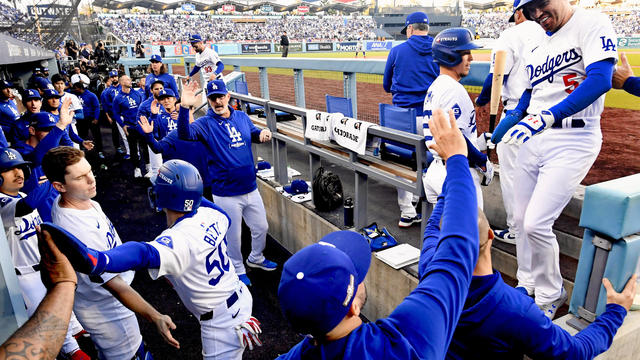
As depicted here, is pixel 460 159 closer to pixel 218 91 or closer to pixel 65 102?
pixel 218 91

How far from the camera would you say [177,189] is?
2408mm

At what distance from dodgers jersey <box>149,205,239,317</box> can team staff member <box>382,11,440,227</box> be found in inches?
88.9

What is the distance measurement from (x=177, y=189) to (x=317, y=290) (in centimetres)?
167

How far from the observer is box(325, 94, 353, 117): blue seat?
4.96m

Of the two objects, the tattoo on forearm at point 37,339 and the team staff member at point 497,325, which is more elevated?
the tattoo on forearm at point 37,339

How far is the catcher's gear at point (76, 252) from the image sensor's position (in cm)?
131

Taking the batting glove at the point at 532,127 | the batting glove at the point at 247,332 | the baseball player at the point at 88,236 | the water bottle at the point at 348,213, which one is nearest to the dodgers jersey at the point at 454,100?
the batting glove at the point at 532,127

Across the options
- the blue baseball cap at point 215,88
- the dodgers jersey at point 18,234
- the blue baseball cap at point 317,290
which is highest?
the blue baseball cap at point 215,88

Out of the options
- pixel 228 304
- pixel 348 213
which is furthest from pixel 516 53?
pixel 228 304

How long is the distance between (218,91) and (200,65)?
4960 mm

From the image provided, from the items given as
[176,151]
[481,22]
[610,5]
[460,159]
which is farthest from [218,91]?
[481,22]

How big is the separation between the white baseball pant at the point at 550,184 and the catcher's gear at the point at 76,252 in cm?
250

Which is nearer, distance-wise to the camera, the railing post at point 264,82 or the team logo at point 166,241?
the team logo at point 166,241

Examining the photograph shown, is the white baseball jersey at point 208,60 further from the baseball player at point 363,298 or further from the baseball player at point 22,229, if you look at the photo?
the baseball player at point 363,298
